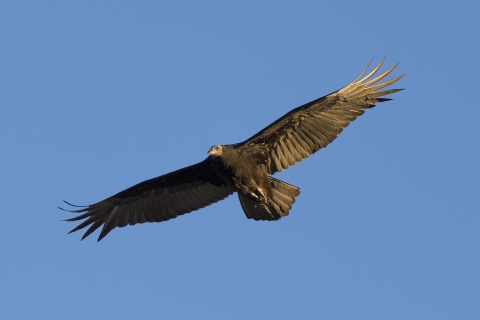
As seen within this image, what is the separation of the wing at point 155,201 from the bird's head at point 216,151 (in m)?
1.36

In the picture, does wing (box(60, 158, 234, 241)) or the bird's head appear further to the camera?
wing (box(60, 158, 234, 241))

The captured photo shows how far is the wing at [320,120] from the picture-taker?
46.2 ft

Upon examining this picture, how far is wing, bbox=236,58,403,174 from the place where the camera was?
46.2 feet

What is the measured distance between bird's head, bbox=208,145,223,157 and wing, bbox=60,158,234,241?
1.36 meters

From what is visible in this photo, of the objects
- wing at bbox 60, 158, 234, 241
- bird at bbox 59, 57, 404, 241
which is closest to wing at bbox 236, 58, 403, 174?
bird at bbox 59, 57, 404, 241

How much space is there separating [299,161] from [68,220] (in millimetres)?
4055

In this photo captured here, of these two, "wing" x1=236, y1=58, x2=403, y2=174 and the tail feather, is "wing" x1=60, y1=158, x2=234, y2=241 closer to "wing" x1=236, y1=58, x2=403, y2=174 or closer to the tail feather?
the tail feather

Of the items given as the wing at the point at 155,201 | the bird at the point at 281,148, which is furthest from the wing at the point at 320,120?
the wing at the point at 155,201

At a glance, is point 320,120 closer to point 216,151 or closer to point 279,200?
point 279,200

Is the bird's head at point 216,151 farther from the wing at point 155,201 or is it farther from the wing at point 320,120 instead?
the wing at point 155,201

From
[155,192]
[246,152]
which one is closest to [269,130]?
[246,152]

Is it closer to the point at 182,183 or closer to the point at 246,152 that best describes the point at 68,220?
the point at 182,183

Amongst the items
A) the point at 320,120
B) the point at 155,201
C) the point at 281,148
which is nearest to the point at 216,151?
the point at 281,148

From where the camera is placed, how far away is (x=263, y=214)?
1461cm
